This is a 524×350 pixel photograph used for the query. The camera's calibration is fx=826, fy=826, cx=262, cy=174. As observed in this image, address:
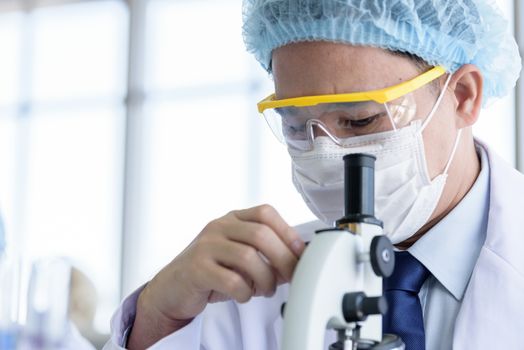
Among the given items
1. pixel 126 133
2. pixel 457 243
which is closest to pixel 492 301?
pixel 457 243

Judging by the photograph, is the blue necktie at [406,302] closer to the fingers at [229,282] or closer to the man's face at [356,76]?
the man's face at [356,76]

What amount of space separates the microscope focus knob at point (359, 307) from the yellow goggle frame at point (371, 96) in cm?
43

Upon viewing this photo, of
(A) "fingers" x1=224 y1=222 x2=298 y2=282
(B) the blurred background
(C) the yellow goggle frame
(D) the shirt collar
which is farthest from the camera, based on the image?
(B) the blurred background

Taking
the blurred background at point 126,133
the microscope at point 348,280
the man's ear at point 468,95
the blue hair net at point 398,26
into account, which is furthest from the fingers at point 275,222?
the blurred background at point 126,133

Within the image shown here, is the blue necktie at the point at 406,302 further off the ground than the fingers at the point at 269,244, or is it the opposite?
the fingers at the point at 269,244

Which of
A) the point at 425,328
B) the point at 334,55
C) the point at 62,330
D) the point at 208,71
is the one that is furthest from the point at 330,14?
the point at 208,71

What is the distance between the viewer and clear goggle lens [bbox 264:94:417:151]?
1332mm

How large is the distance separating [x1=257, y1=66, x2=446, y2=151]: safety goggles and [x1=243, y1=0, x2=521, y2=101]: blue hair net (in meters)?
0.06

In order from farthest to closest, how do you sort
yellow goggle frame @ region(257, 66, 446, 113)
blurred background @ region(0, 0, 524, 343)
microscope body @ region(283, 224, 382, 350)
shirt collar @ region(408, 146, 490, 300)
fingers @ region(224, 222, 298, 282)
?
blurred background @ region(0, 0, 524, 343), shirt collar @ region(408, 146, 490, 300), yellow goggle frame @ region(257, 66, 446, 113), fingers @ region(224, 222, 298, 282), microscope body @ region(283, 224, 382, 350)

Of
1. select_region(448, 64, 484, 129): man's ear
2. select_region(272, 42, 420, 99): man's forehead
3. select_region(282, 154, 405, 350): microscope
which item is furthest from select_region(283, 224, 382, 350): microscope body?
select_region(448, 64, 484, 129): man's ear

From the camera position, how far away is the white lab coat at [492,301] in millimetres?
1331

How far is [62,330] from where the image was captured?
4.25 feet

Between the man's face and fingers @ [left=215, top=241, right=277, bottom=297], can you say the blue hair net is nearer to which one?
the man's face

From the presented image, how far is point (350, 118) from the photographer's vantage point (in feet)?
4.42
